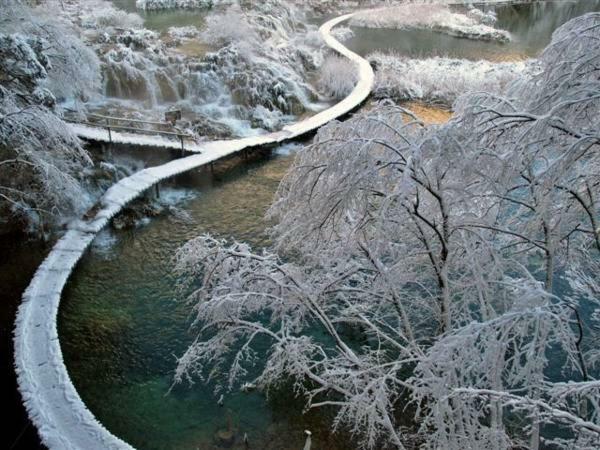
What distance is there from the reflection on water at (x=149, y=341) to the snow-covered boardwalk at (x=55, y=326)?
398mm

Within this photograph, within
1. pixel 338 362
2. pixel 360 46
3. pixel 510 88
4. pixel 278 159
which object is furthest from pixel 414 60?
pixel 338 362

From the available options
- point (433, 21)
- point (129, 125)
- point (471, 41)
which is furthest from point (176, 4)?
point (129, 125)

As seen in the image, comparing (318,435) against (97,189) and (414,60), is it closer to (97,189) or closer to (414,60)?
(97,189)

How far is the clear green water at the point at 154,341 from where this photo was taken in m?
7.79

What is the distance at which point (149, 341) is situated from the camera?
30.1ft

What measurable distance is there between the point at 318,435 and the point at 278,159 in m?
9.69

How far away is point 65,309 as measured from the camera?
32.2 ft

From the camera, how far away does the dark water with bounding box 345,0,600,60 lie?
27453 millimetres

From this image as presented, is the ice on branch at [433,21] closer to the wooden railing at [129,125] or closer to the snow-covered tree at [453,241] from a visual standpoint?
the wooden railing at [129,125]

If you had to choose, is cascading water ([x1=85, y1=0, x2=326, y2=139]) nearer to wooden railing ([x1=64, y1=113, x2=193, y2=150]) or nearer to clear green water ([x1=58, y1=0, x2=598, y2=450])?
wooden railing ([x1=64, y1=113, x2=193, y2=150])

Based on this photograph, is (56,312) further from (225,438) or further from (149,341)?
(225,438)

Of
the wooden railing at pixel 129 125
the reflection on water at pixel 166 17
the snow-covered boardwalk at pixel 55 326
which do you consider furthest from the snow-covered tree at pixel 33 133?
the reflection on water at pixel 166 17

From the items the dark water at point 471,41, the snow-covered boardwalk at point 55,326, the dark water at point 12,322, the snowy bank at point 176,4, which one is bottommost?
the dark water at point 12,322

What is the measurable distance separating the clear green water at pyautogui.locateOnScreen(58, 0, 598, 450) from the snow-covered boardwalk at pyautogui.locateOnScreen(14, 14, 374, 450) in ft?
1.26
